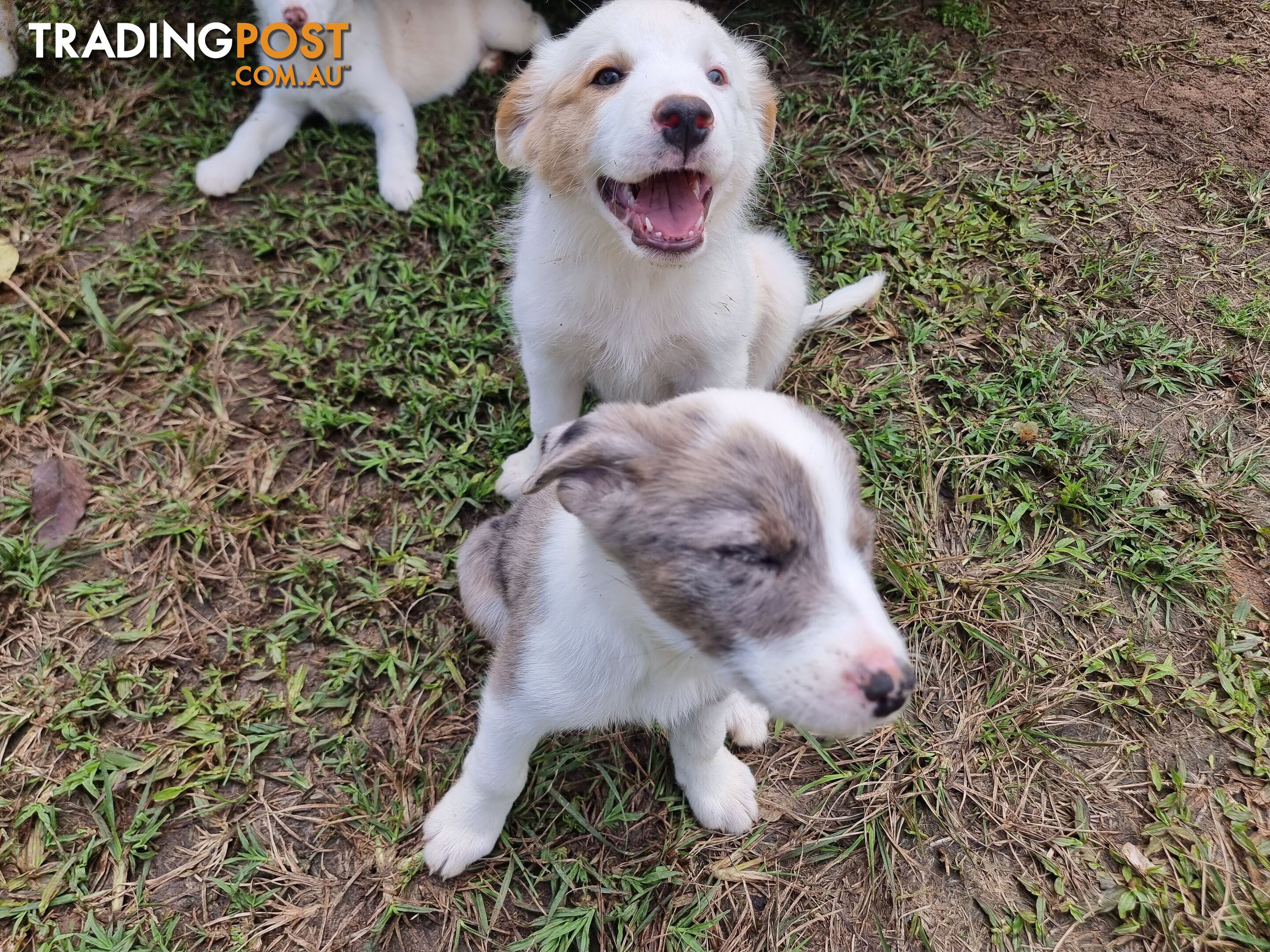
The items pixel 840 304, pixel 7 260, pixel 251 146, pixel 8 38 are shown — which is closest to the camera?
pixel 840 304

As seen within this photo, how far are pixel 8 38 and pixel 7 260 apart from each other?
170cm

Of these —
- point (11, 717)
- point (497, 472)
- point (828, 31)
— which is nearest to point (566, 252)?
point (497, 472)

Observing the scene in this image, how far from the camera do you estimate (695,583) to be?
2000 mm

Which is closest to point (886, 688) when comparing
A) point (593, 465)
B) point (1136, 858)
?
point (593, 465)

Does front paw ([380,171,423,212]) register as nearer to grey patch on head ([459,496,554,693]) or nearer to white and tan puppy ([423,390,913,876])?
grey patch on head ([459,496,554,693])

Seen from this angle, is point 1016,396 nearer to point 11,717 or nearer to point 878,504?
point 878,504

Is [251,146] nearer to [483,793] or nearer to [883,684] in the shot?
[483,793]

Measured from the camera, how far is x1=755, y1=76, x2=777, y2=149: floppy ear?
325 cm

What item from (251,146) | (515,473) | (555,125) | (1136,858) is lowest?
(1136,858)

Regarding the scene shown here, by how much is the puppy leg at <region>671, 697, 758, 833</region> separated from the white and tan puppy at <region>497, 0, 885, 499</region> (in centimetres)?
141

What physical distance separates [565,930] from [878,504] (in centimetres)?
224

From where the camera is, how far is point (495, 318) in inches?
173

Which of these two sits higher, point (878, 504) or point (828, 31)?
point (828, 31)

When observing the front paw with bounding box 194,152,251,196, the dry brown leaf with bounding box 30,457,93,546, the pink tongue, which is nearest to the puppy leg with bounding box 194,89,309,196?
the front paw with bounding box 194,152,251,196
